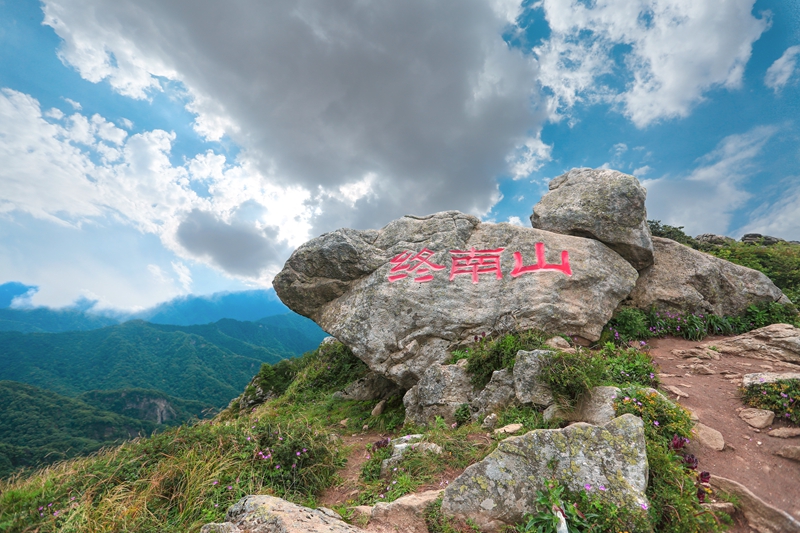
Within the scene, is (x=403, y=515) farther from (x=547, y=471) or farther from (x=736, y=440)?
(x=736, y=440)

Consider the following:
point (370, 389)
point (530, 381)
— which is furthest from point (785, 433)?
point (370, 389)

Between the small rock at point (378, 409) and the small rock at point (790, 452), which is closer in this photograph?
the small rock at point (790, 452)

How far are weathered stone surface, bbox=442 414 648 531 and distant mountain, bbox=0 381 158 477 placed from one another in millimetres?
69012

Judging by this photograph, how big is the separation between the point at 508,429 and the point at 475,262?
230 inches

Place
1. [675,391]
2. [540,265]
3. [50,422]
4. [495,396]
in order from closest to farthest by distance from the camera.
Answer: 1. [675,391]
2. [495,396]
3. [540,265]
4. [50,422]

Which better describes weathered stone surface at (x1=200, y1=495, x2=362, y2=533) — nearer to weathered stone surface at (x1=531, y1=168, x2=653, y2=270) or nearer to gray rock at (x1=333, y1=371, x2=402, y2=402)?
gray rock at (x1=333, y1=371, x2=402, y2=402)

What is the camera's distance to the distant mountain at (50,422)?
179 ft

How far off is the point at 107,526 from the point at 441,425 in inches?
218

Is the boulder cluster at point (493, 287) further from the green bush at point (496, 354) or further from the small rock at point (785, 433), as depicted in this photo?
the small rock at point (785, 433)

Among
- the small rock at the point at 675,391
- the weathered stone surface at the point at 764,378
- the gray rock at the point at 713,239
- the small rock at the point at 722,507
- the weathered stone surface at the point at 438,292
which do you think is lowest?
the small rock at the point at 722,507

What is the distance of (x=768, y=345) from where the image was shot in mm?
8953

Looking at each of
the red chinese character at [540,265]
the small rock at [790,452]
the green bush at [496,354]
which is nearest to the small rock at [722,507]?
the small rock at [790,452]

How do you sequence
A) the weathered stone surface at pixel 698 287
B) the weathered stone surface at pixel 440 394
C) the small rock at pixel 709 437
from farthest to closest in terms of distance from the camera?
the weathered stone surface at pixel 698 287
the weathered stone surface at pixel 440 394
the small rock at pixel 709 437

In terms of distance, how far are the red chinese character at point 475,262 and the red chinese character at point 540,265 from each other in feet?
1.69
